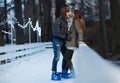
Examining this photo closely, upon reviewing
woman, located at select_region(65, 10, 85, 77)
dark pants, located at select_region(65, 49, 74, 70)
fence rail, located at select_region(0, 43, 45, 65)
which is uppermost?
woman, located at select_region(65, 10, 85, 77)

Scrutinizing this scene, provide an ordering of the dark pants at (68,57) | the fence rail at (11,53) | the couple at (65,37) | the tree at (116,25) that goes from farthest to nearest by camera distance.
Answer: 1. the tree at (116,25)
2. the fence rail at (11,53)
3. the dark pants at (68,57)
4. the couple at (65,37)

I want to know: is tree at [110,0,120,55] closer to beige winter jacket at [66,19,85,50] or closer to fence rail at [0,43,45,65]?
fence rail at [0,43,45,65]

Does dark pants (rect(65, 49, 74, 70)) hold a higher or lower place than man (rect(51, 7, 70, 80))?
lower

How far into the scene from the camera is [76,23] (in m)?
10.8

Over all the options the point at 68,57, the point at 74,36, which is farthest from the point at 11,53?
the point at 74,36

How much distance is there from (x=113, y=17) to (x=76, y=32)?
15.4m

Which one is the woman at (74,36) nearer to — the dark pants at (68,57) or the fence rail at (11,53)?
the dark pants at (68,57)

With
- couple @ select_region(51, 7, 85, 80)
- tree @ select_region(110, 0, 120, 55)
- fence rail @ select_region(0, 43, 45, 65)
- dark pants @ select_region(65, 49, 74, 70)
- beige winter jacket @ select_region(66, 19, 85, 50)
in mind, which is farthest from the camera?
tree @ select_region(110, 0, 120, 55)

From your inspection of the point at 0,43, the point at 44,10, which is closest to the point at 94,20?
the point at 44,10

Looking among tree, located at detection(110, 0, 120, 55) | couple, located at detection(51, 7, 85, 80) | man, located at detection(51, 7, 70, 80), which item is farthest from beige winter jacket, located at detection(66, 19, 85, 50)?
tree, located at detection(110, 0, 120, 55)

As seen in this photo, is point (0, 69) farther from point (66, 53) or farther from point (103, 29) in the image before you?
point (103, 29)

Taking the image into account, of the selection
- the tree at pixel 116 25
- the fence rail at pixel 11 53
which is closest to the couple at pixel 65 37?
the fence rail at pixel 11 53

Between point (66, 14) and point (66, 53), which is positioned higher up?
point (66, 14)

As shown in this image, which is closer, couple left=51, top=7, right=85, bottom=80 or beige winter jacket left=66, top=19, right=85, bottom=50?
beige winter jacket left=66, top=19, right=85, bottom=50
